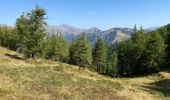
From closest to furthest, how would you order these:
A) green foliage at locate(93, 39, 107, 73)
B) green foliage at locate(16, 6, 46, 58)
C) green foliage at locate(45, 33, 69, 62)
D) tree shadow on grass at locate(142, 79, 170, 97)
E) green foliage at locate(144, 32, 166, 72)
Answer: tree shadow on grass at locate(142, 79, 170, 97) < green foliage at locate(16, 6, 46, 58) < green foliage at locate(144, 32, 166, 72) < green foliage at locate(45, 33, 69, 62) < green foliage at locate(93, 39, 107, 73)

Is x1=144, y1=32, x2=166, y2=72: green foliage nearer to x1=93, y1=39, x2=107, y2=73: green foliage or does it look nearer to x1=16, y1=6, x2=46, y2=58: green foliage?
x1=93, y1=39, x2=107, y2=73: green foliage

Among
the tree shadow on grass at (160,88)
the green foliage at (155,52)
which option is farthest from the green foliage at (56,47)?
the tree shadow on grass at (160,88)

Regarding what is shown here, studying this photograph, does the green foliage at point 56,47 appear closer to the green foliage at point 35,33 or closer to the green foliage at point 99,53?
the green foliage at point 99,53

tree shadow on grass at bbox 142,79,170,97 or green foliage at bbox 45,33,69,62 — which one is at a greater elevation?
green foliage at bbox 45,33,69,62

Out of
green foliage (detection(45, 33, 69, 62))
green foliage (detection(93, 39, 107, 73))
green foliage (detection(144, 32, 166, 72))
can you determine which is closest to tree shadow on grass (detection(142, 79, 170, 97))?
green foliage (detection(144, 32, 166, 72))

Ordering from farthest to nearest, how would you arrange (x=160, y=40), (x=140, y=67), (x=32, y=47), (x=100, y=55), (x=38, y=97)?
1. (x=100, y=55)
2. (x=140, y=67)
3. (x=160, y=40)
4. (x=32, y=47)
5. (x=38, y=97)

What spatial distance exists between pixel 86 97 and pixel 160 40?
207 feet

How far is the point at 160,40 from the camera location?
282ft

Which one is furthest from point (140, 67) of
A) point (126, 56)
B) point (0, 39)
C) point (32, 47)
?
point (0, 39)

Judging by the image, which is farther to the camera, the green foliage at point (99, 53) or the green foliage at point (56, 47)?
the green foliage at point (99, 53)

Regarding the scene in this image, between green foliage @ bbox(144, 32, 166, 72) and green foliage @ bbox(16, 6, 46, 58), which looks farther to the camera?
green foliage @ bbox(144, 32, 166, 72)

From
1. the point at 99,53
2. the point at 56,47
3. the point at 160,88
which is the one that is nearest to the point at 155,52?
the point at 99,53

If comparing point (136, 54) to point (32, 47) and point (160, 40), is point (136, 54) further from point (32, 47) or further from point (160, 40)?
point (32, 47)

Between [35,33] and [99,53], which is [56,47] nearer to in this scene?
[99,53]
